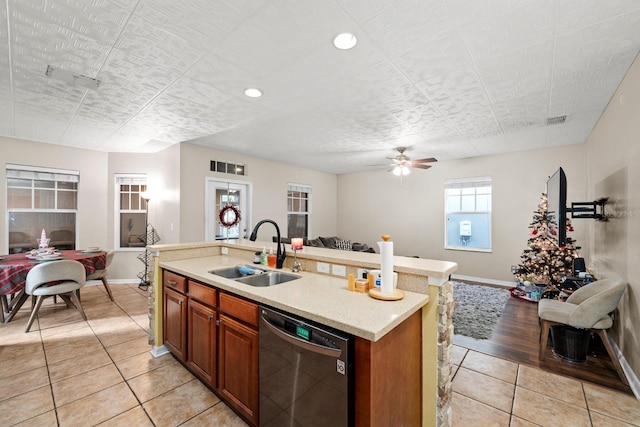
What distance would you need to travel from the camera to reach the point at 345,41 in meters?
2.01

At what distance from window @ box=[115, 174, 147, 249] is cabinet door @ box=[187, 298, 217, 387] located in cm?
406

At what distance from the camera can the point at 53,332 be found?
3.22 m

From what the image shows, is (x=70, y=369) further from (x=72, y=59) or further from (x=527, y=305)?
(x=527, y=305)

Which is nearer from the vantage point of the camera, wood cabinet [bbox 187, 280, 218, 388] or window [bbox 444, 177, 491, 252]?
wood cabinet [bbox 187, 280, 218, 388]

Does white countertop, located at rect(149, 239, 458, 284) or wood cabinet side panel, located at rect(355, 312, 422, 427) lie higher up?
white countertop, located at rect(149, 239, 458, 284)

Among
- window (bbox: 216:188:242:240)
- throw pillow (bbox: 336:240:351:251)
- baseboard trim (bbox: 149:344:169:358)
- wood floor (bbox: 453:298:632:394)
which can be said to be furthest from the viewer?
throw pillow (bbox: 336:240:351:251)

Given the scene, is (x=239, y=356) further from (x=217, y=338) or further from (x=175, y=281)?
(x=175, y=281)

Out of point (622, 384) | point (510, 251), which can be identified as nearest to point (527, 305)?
point (510, 251)

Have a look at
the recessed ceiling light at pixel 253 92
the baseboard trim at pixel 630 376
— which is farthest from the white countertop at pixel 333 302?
the baseboard trim at pixel 630 376

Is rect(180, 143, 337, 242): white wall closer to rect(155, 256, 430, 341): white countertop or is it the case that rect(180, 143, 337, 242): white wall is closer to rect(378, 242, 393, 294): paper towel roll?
rect(155, 256, 430, 341): white countertop

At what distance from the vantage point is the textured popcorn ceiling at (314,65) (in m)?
1.73

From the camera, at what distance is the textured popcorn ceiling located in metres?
1.73

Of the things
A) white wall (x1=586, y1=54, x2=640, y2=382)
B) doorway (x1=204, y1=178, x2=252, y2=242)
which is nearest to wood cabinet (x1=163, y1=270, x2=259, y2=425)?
doorway (x1=204, y1=178, x2=252, y2=242)

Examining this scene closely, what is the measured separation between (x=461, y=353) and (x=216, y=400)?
2.34m
